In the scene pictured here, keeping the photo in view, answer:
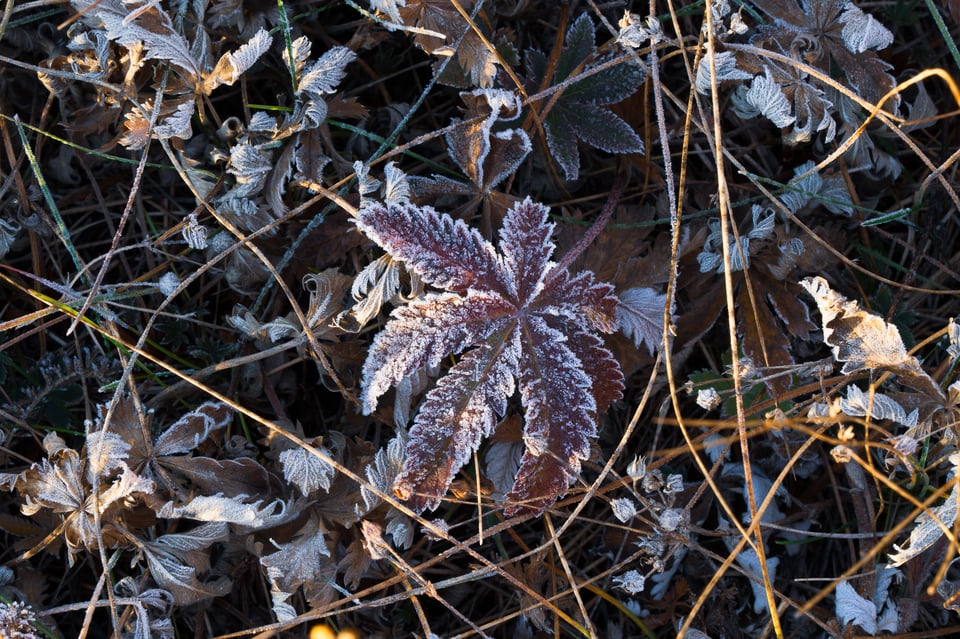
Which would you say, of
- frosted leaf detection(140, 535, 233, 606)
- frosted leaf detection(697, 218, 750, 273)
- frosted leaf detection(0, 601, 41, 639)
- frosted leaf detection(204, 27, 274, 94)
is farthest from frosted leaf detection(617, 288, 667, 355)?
frosted leaf detection(0, 601, 41, 639)

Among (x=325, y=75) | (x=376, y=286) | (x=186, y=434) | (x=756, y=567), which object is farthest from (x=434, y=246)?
(x=756, y=567)

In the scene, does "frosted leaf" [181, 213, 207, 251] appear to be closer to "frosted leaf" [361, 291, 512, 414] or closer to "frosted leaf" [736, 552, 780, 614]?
"frosted leaf" [361, 291, 512, 414]

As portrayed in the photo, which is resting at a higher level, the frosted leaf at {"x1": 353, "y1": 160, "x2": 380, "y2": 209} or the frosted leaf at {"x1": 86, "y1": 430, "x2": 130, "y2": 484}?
the frosted leaf at {"x1": 353, "y1": 160, "x2": 380, "y2": 209}

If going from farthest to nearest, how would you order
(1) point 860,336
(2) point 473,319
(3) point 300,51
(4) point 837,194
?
(4) point 837,194
(3) point 300,51
(2) point 473,319
(1) point 860,336

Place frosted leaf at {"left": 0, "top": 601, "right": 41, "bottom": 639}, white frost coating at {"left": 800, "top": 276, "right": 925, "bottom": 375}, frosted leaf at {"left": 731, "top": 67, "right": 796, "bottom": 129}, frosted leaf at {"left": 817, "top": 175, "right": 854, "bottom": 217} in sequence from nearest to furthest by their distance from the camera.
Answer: white frost coating at {"left": 800, "top": 276, "right": 925, "bottom": 375} < frosted leaf at {"left": 0, "top": 601, "right": 41, "bottom": 639} < frosted leaf at {"left": 731, "top": 67, "right": 796, "bottom": 129} < frosted leaf at {"left": 817, "top": 175, "right": 854, "bottom": 217}

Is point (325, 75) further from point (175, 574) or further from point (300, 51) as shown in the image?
point (175, 574)

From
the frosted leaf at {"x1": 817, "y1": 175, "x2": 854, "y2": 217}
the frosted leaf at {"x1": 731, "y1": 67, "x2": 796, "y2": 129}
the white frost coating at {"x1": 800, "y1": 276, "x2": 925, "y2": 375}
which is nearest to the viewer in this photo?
the white frost coating at {"x1": 800, "y1": 276, "x2": 925, "y2": 375}

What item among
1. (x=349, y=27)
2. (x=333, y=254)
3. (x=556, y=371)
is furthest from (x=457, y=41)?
(x=556, y=371)
